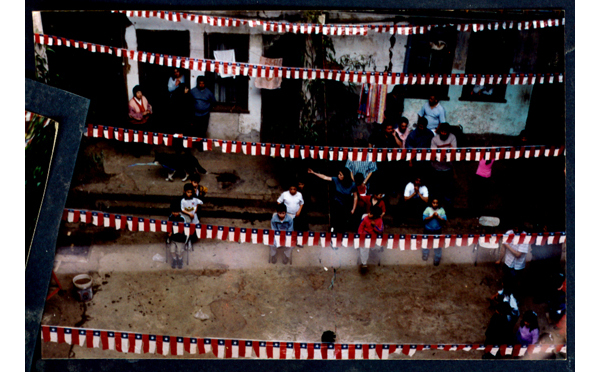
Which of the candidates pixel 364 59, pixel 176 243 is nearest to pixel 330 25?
pixel 364 59

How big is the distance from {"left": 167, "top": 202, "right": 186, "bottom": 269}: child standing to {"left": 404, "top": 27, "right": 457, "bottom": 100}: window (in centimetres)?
360

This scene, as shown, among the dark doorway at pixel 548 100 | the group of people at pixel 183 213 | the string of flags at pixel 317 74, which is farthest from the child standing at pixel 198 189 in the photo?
the dark doorway at pixel 548 100

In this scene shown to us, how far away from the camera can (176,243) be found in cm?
693

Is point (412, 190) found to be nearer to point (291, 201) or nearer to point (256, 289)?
point (291, 201)

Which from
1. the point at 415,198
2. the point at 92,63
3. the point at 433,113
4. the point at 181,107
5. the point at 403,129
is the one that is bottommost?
the point at 415,198

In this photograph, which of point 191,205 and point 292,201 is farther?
point 292,201

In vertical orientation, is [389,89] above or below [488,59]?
below

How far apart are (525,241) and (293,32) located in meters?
4.02

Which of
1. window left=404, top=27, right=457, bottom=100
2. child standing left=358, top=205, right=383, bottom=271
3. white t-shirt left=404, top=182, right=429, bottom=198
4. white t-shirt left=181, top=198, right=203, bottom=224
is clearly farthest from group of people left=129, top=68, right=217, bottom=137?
white t-shirt left=404, top=182, right=429, bottom=198

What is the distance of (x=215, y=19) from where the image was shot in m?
6.21

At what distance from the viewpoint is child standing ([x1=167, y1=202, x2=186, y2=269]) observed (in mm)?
6878

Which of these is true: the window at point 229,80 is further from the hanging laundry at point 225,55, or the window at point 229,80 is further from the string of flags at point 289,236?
the string of flags at point 289,236

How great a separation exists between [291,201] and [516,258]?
3139mm

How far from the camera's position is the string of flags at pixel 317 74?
6.58m
